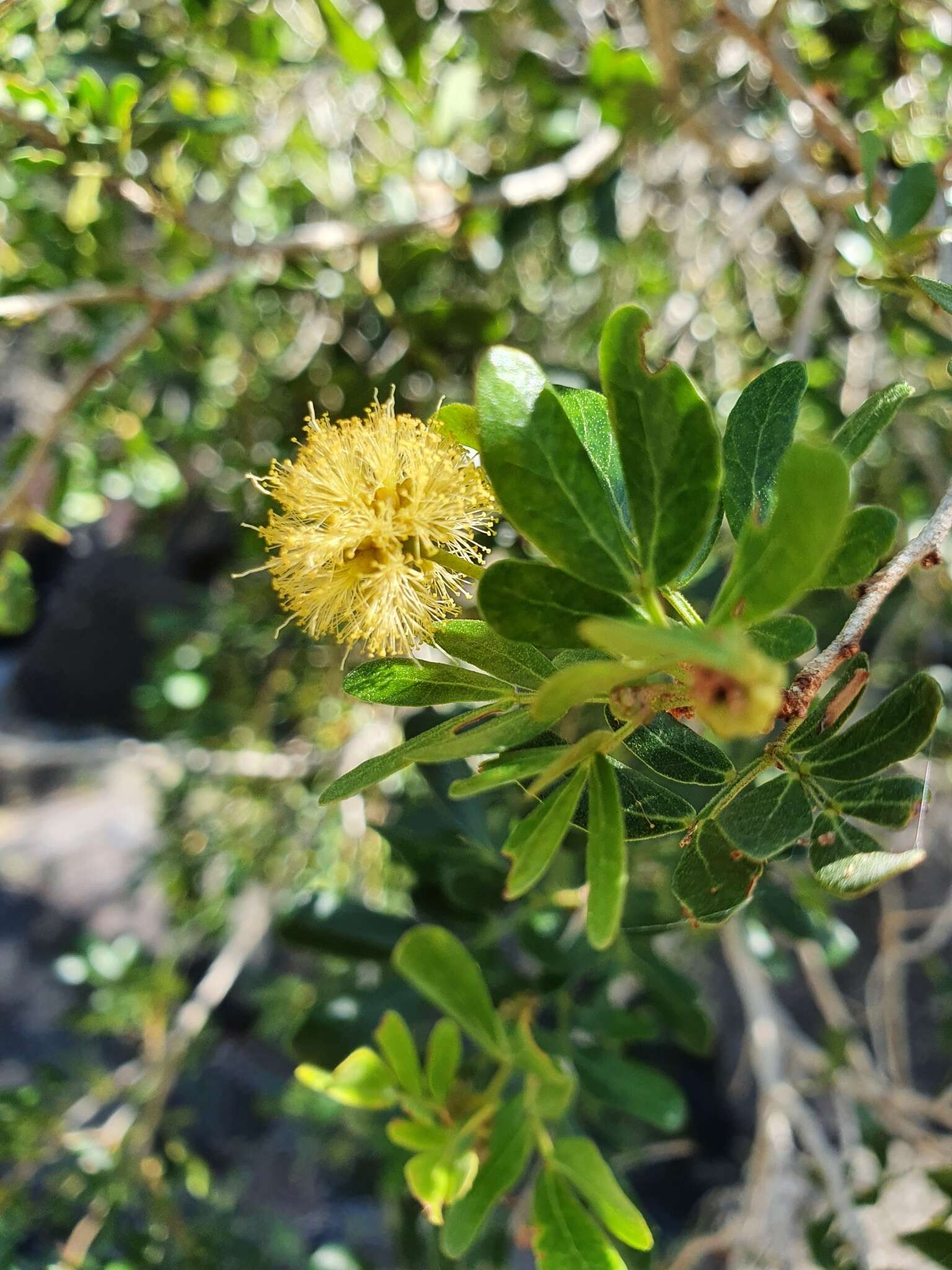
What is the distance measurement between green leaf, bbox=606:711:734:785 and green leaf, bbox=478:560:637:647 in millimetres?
93

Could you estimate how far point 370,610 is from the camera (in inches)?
22.0

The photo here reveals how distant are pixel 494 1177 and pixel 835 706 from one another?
0.48 metres

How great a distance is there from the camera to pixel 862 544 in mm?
437

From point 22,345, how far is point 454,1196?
472 centimetres

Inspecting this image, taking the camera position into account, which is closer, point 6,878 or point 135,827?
point 6,878

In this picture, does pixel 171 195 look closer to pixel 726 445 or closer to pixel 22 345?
pixel 726 445

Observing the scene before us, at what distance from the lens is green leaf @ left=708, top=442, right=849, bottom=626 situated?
0.34 m

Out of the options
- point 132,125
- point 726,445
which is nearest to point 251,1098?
point 132,125

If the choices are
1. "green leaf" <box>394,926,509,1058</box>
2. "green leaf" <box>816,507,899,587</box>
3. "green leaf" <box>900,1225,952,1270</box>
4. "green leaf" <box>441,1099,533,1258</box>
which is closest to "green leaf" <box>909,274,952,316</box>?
"green leaf" <box>816,507,899,587</box>

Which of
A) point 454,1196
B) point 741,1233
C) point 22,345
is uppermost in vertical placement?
point 454,1196

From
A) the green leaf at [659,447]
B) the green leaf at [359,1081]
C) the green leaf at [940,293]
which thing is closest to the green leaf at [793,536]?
the green leaf at [659,447]

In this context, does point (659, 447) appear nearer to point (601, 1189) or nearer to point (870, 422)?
point (870, 422)

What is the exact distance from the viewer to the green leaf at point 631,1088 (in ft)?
3.11

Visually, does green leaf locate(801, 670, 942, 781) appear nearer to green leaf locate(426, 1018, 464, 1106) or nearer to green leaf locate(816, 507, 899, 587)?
green leaf locate(816, 507, 899, 587)
